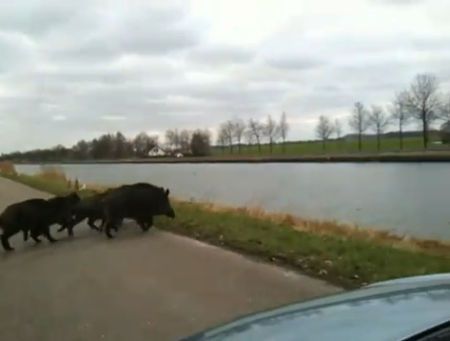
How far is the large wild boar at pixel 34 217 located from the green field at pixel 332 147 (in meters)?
74.9

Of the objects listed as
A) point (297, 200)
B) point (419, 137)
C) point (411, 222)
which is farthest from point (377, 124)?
point (411, 222)

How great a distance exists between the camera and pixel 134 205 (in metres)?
14.5

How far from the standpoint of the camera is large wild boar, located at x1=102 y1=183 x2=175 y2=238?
558 inches

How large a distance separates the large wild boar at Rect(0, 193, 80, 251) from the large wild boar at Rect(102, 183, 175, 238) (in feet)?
3.21

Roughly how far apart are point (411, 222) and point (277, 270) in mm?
13408

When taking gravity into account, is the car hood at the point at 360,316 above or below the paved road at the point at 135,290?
above

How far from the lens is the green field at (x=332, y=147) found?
94875mm

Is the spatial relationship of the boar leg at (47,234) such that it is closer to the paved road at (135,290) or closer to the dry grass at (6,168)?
the paved road at (135,290)

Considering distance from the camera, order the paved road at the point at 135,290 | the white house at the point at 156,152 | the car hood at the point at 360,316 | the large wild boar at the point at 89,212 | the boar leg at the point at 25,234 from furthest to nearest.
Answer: the white house at the point at 156,152 → the large wild boar at the point at 89,212 → the boar leg at the point at 25,234 → the paved road at the point at 135,290 → the car hood at the point at 360,316

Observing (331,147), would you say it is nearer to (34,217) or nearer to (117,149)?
(117,149)

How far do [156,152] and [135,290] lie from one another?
354ft

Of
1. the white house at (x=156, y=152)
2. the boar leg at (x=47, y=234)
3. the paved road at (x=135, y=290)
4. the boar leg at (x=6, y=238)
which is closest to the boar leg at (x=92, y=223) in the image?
the boar leg at (x=47, y=234)

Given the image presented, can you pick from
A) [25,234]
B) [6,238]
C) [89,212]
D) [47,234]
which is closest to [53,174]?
[89,212]

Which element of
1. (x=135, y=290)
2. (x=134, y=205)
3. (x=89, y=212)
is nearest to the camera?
(x=135, y=290)
